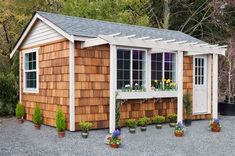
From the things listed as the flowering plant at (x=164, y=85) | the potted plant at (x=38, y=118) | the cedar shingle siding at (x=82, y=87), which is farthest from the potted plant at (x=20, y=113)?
the flowering plant at (x=164, y=85)

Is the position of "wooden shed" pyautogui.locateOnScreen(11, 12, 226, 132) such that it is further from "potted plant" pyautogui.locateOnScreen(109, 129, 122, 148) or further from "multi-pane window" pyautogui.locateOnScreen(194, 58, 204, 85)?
"potted plant" pyautogui.locateOnScreen(109, 129, 122, 148)

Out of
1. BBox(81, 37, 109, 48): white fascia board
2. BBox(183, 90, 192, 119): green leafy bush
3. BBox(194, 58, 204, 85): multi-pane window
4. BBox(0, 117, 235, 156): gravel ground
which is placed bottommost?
BBox(0, 117, 235, 156): gravel ground

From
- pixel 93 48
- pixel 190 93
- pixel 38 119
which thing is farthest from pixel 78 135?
pixel 190 93

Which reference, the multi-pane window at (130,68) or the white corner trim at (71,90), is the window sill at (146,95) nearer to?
the multi-pane window at (130,68)

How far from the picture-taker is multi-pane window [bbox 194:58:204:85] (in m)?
11.9

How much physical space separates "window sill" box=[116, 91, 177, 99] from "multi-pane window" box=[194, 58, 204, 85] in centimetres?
158

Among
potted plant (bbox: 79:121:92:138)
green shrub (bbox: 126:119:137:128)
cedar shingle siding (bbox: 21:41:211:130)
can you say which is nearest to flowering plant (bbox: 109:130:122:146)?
potted plant (bbox: 79:121:92:138)

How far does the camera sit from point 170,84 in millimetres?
10922

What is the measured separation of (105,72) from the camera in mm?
9727

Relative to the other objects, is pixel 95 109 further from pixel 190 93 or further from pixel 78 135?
pixel 190 93

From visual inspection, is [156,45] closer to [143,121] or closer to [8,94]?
[143,121]

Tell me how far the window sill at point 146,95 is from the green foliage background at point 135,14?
698 cm

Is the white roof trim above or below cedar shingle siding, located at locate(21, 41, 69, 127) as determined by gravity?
above

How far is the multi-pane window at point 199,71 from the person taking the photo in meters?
11.9
